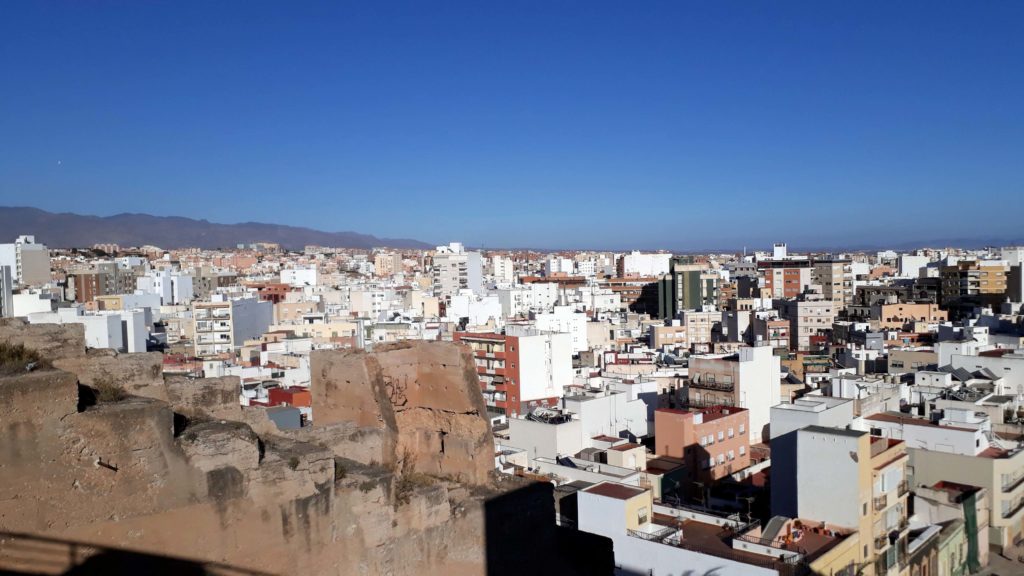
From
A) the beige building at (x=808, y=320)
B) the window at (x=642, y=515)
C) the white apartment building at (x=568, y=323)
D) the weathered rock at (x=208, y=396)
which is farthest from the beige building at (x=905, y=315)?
the weathered rock at (x=208, y=396)

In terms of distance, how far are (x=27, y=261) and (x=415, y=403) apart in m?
78.3

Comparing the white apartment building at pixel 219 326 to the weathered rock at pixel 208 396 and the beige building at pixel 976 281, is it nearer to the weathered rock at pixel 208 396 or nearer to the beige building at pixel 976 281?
the weathered rock at pixel 208 396

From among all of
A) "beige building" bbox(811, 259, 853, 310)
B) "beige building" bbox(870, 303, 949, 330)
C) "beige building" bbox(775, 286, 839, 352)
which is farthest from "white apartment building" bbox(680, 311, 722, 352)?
"beige building" bbox(811, 259, 853, 310)

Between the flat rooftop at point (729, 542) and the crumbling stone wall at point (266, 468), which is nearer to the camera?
the crumbling stone wall at point (266, 468)

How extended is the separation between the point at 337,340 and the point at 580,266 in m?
81.6

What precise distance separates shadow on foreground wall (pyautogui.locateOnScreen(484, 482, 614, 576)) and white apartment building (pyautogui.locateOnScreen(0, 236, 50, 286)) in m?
74.8

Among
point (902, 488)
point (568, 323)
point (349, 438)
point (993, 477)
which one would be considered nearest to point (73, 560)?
point (349, 438)

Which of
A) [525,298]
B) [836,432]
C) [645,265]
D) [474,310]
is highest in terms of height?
[645,265]

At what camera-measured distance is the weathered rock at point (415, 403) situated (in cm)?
633

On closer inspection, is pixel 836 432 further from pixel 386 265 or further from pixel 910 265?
pixel 386 265

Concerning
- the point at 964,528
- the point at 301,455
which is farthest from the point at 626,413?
the point at 301,455

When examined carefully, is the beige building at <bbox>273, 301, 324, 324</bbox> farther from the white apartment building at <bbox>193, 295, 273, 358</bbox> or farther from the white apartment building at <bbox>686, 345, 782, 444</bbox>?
the white apartment building at <bbox>686, 345, 782, 444</bbox>

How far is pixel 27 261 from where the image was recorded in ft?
241

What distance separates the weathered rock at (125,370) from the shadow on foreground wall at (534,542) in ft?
7.40
